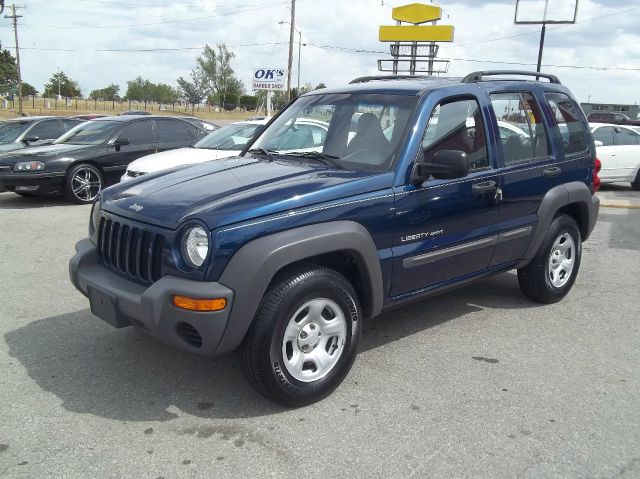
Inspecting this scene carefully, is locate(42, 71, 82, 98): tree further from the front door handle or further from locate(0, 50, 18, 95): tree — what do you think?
the front door handle

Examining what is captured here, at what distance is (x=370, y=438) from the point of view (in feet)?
10.3

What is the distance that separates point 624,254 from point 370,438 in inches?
222

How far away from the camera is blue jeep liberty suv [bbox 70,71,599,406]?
314 cm

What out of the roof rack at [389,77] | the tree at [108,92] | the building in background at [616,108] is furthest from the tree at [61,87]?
the roof rack at [389,77]

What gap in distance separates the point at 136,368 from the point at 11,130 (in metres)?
12.3

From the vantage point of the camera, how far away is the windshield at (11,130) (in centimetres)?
1380

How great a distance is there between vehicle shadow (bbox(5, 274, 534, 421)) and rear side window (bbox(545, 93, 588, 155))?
170cm

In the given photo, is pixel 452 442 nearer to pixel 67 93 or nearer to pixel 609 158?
pixel 609 158

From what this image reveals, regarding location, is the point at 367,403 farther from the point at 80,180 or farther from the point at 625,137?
the point at 625,137

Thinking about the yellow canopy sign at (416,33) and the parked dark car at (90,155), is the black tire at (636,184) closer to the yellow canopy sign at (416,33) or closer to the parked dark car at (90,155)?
the parked dark car at (90,155)

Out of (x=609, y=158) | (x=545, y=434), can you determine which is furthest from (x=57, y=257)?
(x=609, y=158)

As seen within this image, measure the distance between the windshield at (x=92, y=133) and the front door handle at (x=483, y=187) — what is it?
8475 millimetres

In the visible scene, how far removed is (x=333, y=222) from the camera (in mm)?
3443

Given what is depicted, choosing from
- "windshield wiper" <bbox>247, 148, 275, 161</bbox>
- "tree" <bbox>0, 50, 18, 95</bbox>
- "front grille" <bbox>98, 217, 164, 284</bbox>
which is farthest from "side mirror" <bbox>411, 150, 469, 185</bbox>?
"tree" <bbox>0, 50, 18, 95</bbox>
